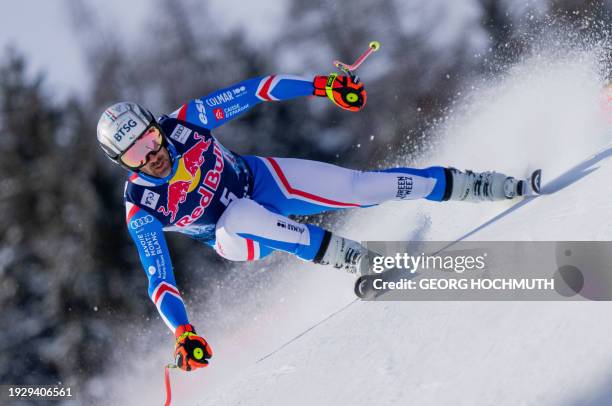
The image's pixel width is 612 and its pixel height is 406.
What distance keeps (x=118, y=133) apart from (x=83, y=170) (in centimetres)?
444

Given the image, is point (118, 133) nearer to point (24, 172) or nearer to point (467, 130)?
point (467, 130)

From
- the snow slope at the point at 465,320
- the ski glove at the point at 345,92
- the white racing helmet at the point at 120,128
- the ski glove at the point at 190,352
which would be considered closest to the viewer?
the snow slope at the point at 465,320

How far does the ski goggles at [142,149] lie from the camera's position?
3750 mm

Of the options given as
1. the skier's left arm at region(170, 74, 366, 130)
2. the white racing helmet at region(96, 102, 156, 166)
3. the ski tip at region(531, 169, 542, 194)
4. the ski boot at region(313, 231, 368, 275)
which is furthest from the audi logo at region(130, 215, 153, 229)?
the ski tip at region(531, 169, 542, 194)

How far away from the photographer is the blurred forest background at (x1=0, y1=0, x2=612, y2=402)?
271 inches

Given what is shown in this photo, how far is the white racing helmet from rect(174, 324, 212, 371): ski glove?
1054mm

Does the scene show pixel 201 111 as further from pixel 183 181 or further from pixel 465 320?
pixel 465 320

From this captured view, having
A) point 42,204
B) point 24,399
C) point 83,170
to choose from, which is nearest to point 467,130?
point 83,170

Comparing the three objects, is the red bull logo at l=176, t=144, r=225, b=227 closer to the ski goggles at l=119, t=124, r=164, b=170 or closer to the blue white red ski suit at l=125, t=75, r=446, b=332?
the blue white red ski suit at l=125, t=75, r=446, b=332

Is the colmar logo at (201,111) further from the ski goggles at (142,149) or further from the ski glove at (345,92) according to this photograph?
the ski glove at (345,92)

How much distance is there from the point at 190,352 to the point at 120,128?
125cm

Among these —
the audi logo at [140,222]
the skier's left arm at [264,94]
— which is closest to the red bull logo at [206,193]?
the audi logo at [140,222]

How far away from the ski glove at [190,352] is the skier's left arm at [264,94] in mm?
1345

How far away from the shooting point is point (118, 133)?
3725 millimetres
